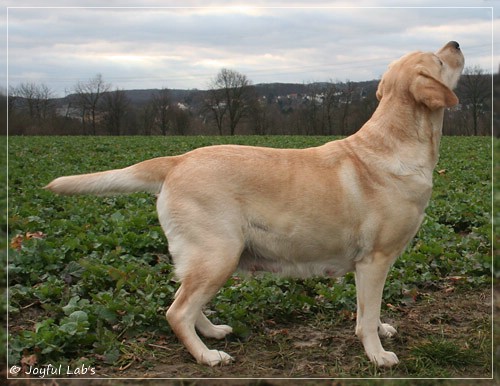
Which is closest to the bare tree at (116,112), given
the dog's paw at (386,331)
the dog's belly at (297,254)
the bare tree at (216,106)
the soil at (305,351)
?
the bare tree at (216,106)

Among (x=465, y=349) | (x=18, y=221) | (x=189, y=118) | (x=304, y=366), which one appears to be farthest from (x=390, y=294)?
(x=18, y=221)

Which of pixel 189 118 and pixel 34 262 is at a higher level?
pixel 189 118

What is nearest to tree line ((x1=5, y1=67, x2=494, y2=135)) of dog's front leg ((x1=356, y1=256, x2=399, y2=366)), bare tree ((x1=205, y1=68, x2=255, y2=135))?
bare tree ((x1=205, y1=68, x2=255, y2=135))

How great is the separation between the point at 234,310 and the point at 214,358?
770 mm

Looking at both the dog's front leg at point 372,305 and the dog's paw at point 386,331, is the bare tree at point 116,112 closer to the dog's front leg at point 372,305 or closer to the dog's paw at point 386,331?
the dog's front leg at point 372,305

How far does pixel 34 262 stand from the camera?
5.68 metres

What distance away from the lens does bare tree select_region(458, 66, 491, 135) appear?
13.0 ft

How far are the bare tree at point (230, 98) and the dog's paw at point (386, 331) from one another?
6.70ft

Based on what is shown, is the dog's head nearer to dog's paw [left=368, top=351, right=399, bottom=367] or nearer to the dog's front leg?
the dog's front leg

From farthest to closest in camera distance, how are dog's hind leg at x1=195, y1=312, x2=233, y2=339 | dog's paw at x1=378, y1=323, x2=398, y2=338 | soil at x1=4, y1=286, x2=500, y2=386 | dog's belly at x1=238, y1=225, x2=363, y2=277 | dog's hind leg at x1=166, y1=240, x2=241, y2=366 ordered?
dog's paw at x1=378, y1=323, x2=398, y2=338 → dog's hind leg at x1=195, y1=312, x2=233, y2=339 → dog's belly at x1=238, y1=225, x2=363, y2=277 → dog's hind leg at x1=166, y1=240, x2=241, y2=366 → soil at x1=4, y1=286, x2=500, y2=386

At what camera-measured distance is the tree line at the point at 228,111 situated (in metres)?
4.32

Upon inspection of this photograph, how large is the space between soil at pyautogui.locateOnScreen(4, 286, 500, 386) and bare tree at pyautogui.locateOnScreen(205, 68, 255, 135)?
68.2 inches

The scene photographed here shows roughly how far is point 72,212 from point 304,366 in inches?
203

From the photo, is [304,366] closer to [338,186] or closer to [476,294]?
[338,186]
